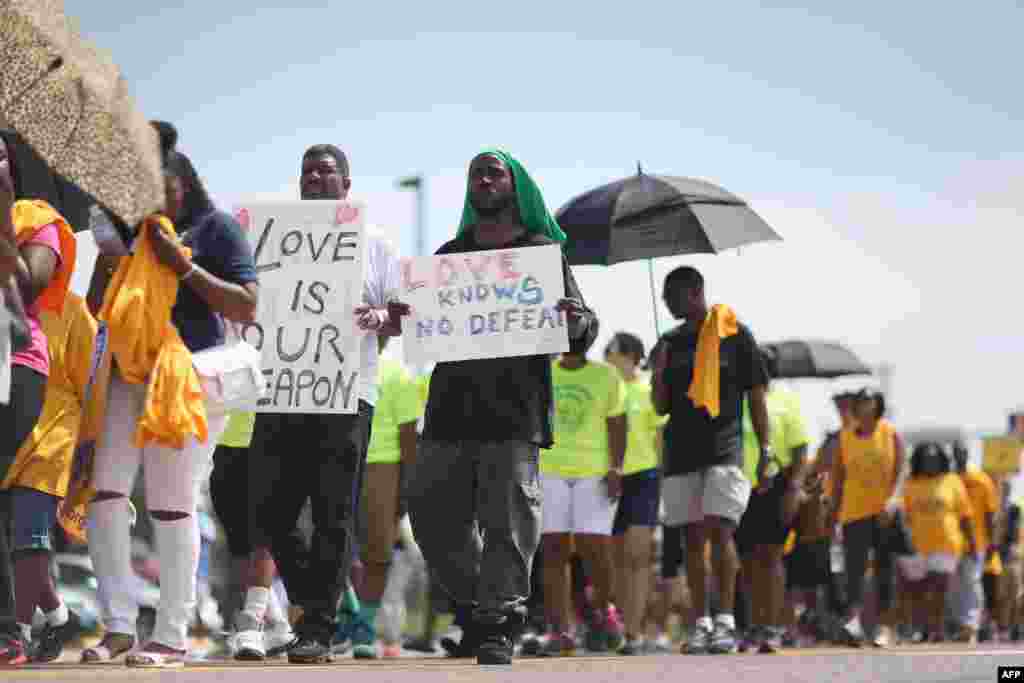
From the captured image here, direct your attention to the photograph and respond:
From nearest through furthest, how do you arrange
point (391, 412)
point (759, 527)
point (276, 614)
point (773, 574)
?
point (276, 614)
point (391, 412)
point (773, 574)
point (759, 527)

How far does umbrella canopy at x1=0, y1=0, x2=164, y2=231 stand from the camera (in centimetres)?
569

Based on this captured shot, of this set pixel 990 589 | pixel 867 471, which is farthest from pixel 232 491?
pixel 990 589

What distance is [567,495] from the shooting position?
40.0 ft

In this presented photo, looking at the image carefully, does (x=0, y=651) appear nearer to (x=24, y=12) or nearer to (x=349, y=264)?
(x=349, y=264)

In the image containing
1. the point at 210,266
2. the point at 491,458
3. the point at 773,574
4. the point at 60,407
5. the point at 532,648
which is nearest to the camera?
the point at 210,266

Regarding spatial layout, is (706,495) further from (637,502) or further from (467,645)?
(637,502)

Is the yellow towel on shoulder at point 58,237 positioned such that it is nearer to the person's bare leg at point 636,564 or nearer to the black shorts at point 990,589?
the person's bare leg at point 636,564

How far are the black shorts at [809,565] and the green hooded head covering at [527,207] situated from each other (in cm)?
737

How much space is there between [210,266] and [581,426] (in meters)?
4.74

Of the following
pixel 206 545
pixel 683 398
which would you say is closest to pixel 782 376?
pixel 206 545

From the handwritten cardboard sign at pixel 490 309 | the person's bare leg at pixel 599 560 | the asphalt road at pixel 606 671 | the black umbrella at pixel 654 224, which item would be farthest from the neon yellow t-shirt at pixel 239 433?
the person's bare leg at pixel 599 560

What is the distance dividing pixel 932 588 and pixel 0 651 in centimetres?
1286

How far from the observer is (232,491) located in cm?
1016

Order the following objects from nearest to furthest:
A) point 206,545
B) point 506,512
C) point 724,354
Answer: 1. point 506,512
2. point 724,354
3. point 206,545
